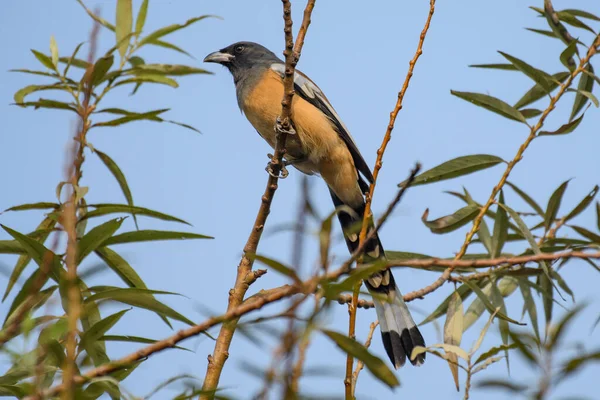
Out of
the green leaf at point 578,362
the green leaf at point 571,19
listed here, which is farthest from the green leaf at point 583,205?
the green leaf at point 578,362

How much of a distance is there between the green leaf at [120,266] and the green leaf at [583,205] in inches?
67.6

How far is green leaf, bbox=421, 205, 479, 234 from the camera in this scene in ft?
10.0

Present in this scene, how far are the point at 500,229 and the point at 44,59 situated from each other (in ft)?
6.00

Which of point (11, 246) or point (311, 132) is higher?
point (311, 132)

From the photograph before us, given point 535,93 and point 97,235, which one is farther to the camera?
point 535,93

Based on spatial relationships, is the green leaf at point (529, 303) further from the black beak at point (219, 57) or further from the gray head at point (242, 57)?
the black beak at point (219, 57)

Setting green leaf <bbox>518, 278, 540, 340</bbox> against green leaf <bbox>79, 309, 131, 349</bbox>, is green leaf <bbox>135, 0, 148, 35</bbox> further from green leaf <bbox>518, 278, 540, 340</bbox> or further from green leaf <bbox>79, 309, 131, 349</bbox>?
green leaf <bbox>518, 278, 540, 340</bbox>

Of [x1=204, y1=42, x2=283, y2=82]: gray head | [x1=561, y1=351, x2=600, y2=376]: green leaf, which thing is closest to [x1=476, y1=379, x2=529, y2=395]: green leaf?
[x1=561, y1=351, x2=600, y2=376]: green leaf

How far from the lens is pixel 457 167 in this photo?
3.23m

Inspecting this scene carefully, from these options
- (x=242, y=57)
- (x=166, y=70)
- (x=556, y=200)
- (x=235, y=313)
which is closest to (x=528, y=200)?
(x=556, y=200)

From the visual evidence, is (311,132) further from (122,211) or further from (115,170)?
(122,211)

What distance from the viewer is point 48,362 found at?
1.97 meters

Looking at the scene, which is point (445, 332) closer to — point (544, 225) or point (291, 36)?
point (544, 225)

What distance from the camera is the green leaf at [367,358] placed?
1.22 meters
